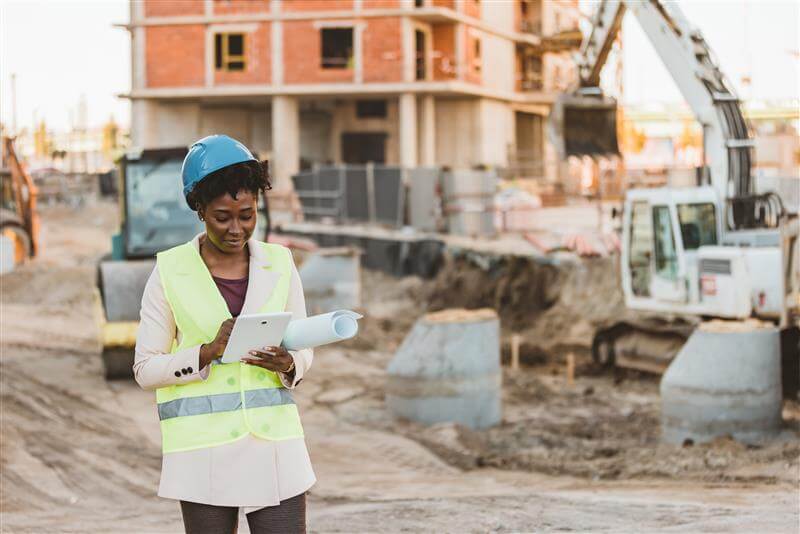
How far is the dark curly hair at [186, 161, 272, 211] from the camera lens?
3557mm

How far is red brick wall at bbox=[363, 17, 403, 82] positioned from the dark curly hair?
1507 inches

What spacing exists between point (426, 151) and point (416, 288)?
67.5 ft

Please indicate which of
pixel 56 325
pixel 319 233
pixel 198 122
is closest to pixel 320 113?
pixel 198 122

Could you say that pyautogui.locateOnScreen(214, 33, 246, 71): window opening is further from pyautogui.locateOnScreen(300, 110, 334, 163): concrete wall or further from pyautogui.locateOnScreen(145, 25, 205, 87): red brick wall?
pyautogui.locateOnScreen(300, 110, 334, 163): concrete wall

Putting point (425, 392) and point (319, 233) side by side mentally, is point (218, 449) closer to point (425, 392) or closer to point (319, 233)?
point (425, 392)

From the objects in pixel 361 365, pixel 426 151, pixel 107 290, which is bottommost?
pixel 361 365

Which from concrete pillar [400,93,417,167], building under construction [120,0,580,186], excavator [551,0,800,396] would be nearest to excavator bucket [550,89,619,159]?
excavator [551,0,800,396]

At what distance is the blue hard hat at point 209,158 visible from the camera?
11.6 feet

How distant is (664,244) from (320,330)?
39.7ft

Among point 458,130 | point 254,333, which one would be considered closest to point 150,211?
point 254,333

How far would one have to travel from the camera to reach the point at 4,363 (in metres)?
14.7

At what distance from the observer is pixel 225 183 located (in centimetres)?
356

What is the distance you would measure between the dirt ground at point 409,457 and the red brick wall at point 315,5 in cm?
2340

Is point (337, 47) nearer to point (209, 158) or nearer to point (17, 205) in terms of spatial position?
point (17, 205)
